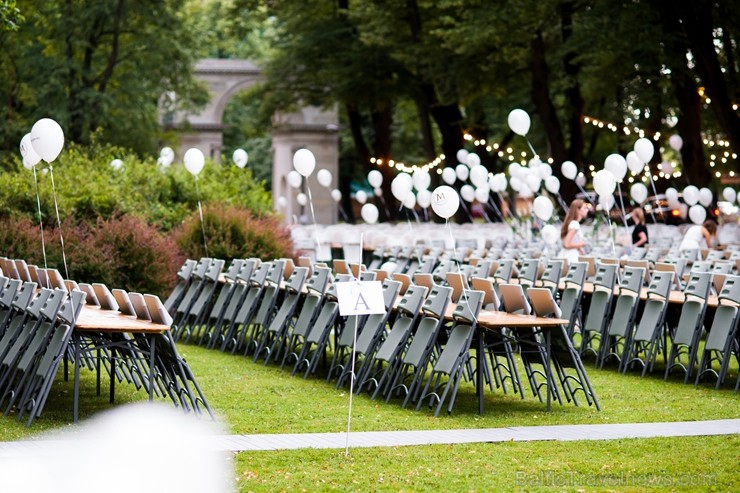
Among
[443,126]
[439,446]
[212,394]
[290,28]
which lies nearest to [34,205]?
[212,394]

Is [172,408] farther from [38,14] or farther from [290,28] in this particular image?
[290,28]

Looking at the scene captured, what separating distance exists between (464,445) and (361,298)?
4.58 ft

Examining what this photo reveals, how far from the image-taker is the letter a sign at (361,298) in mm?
9766

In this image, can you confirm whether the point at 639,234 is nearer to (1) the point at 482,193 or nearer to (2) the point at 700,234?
(2) the point at 700,234

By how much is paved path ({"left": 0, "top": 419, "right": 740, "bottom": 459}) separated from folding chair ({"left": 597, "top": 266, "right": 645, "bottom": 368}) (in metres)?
3.41

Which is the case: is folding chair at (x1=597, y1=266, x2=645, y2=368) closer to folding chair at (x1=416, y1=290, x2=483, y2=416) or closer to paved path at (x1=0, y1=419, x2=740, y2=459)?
folding chair at (x1=416, y1=290, x2=483, y2=416)

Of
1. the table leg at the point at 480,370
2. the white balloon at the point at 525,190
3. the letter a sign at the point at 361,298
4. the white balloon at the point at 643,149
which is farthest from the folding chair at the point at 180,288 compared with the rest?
the white balloon at the point at 525,190

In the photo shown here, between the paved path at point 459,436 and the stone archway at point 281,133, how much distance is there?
39.3 m

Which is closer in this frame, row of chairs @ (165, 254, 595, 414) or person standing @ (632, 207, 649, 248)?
row of chairs @ (165, 254, 595, 414)

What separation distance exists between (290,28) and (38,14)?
1052cm

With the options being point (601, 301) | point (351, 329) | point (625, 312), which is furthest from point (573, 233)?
point (351, 329)

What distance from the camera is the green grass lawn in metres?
8.34

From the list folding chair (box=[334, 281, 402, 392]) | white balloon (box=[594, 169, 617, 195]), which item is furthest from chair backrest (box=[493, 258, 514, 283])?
folding chair (box=[334, 281, 402, 392])

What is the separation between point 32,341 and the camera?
11250mm
